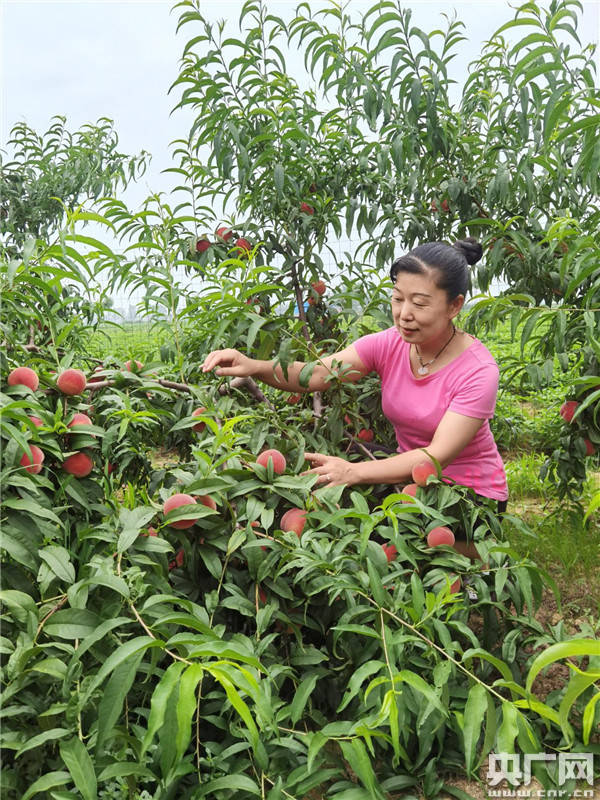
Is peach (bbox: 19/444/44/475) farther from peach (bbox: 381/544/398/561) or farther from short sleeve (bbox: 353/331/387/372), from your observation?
short sleeve (bbox: 353/331/387/372)

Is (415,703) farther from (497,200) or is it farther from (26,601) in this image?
(497,200)

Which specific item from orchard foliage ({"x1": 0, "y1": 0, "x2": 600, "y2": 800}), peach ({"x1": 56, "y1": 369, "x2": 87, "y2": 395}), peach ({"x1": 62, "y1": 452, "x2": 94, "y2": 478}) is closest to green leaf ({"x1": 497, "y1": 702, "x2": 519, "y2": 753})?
orchard foliage ({"x1": 0, "y1": 0, "x2": 600, "y2": 800})

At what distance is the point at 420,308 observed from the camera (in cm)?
175

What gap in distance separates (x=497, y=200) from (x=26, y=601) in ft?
6.09

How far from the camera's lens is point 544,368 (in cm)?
200

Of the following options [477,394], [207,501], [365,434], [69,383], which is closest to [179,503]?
[207,501]

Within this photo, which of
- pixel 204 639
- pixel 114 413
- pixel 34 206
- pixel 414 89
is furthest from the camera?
pixel 34 206

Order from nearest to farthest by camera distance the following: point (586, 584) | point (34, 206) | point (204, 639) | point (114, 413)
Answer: point (204, 639)
point (114, 413)
point (586, 584)
point (34, 206)

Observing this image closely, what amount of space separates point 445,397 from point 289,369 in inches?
17.3

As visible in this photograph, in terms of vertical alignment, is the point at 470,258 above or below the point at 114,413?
above

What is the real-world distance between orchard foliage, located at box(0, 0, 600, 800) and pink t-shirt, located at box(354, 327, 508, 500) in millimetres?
119

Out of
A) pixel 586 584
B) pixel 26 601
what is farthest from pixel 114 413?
pixel 586 584

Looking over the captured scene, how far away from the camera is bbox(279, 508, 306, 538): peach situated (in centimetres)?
127

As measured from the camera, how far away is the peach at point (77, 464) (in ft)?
3.72
